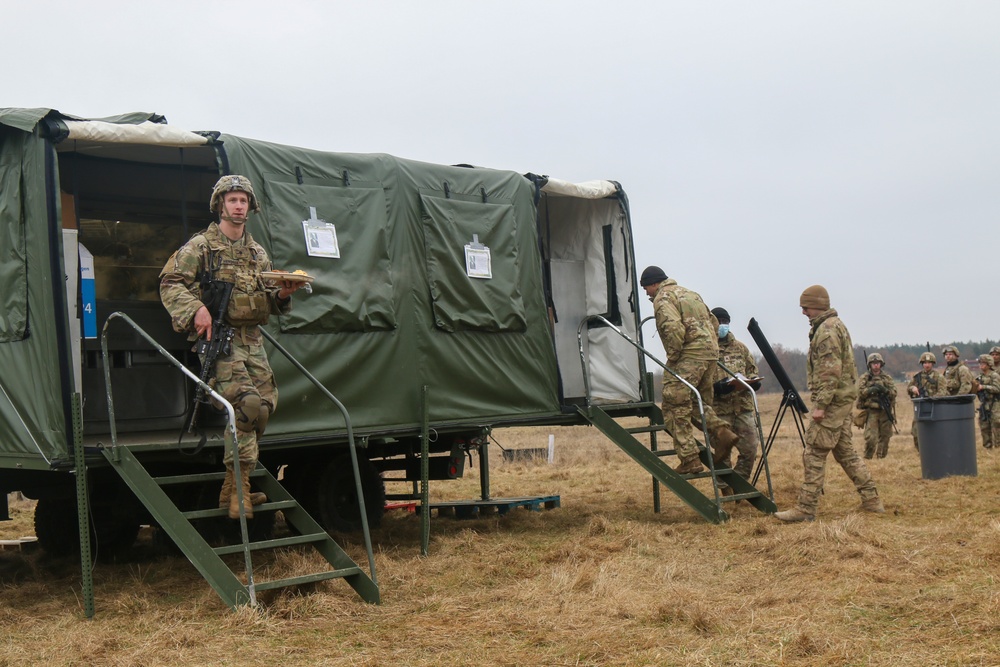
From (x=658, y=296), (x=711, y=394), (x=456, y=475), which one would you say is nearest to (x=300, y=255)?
(x=456, y=475)

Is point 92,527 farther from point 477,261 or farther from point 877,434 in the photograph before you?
point 877,434

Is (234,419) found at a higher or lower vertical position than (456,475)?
higher

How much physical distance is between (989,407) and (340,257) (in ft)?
40.5

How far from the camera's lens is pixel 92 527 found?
8.47 m

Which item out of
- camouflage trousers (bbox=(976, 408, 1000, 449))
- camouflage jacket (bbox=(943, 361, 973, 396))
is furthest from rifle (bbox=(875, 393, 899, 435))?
camouflage trousers (bbox=(976, 408, 1000, 449))

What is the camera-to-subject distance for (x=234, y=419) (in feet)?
20.2

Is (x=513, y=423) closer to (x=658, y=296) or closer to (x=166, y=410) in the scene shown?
(x=658, y=296)

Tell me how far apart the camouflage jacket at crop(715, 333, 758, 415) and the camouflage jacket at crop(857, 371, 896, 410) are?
501 centimetres

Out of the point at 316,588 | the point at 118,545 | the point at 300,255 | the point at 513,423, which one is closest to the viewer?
the point at 316,588

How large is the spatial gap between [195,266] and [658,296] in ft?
14.8

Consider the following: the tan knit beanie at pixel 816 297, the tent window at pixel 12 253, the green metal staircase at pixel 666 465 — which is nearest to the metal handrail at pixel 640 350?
the green metal staircase at pixel 666 465

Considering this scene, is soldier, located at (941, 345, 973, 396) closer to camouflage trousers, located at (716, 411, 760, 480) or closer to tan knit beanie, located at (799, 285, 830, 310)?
camouflage trousers, located at (716, 411, 760, 480)

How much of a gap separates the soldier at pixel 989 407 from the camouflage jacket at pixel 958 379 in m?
0.30

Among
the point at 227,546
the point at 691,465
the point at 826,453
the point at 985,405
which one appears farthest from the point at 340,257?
the point at 985,405
